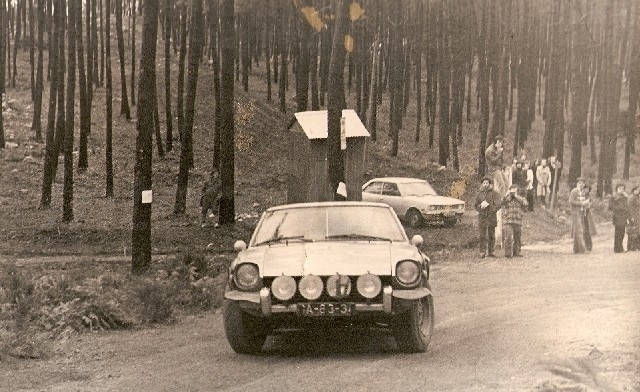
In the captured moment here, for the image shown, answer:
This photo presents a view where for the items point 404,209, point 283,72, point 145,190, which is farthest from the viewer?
point 283,72

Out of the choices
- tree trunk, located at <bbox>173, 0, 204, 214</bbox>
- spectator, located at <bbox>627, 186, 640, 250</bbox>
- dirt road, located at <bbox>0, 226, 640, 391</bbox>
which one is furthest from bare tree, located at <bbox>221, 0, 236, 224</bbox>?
dirt road, located at <bbox>0, 226, 640, 391</bbox>

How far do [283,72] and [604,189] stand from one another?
54.2ft

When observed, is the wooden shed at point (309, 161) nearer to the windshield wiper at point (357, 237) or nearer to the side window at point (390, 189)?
the side window at point (390, 189)

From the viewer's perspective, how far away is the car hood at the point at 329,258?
9.83 meters

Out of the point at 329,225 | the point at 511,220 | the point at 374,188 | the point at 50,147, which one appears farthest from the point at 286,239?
the point at 374,188

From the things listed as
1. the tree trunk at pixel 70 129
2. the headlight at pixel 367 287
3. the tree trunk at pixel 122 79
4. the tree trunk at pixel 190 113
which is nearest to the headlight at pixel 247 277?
the headlight at pixel 367 287

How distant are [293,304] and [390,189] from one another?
894 inches

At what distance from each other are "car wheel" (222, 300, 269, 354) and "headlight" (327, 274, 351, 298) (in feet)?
2.73

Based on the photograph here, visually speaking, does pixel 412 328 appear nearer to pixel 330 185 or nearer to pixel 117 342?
pixel 117 342

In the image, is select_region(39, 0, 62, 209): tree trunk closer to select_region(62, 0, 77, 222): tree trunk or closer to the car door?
select_region(62, 0, 77, 222): tree trunk

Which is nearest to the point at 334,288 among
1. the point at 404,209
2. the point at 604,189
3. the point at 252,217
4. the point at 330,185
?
the point at 330,185

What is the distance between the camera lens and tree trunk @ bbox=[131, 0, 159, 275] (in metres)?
17.9

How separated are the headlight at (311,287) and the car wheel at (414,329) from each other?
884mm

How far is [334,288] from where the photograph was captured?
382 inches
